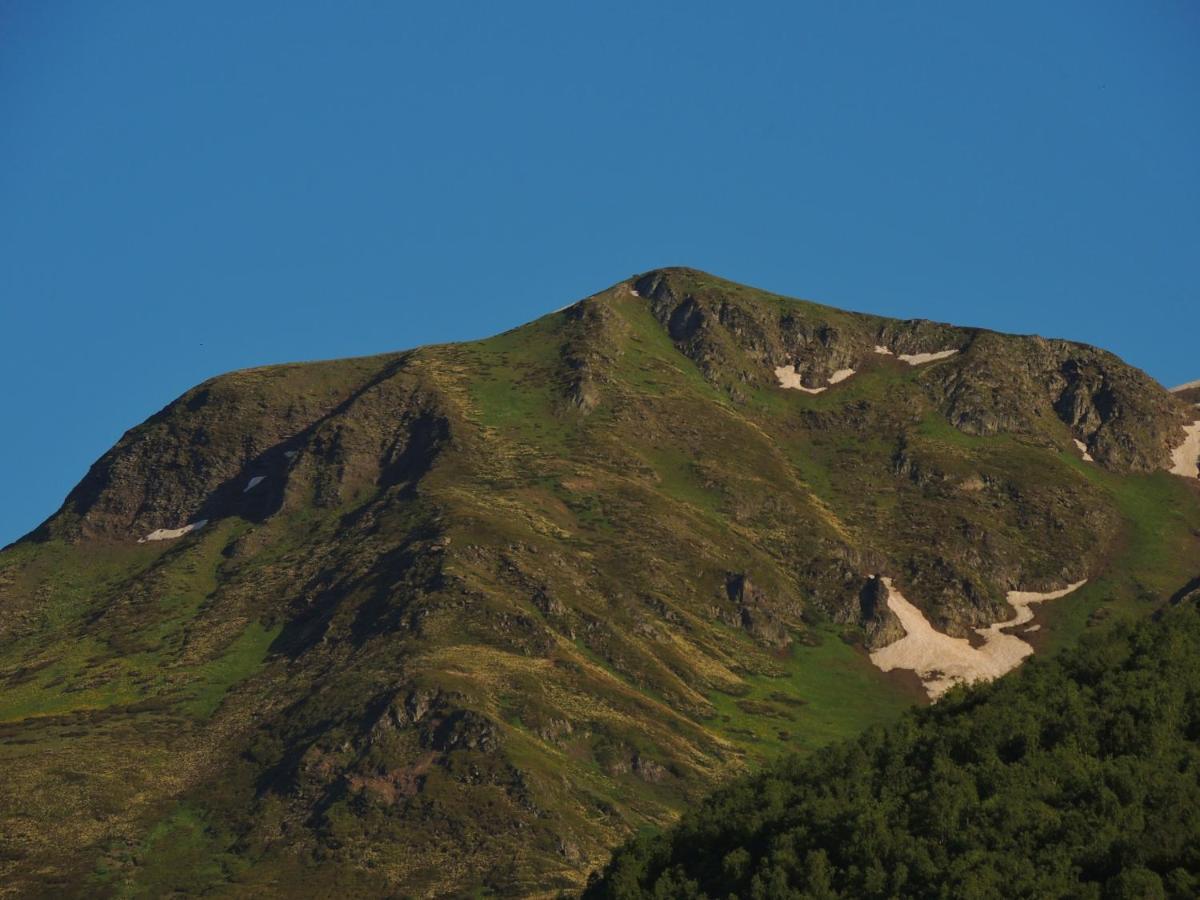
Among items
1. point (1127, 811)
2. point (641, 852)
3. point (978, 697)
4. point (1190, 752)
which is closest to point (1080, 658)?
point (978, 697)

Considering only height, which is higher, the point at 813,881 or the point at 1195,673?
the point at 1195,673

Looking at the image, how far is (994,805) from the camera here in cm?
15262

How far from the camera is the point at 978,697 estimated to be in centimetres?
18525

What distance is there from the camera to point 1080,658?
18588 cm

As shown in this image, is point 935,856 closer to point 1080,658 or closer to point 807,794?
point 807,794

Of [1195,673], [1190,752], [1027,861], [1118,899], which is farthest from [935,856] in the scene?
[1195,673]

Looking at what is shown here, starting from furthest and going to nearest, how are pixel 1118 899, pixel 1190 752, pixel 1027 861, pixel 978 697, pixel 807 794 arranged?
pixel 978 697 < pixel 807 794 < pixel 1190 752 < pixel 1027 861 < pixel 1118 899

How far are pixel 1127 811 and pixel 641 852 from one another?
53.5 meters

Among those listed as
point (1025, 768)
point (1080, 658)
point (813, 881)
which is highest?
point (1080, 658)

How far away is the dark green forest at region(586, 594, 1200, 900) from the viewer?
142m

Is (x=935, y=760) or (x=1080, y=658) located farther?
(x=1080, y=658)

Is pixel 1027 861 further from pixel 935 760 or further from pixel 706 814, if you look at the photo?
pixel 706 814

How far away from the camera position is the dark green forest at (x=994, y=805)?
142m

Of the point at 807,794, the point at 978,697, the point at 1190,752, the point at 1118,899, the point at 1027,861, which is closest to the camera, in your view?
the point at 1118,899
